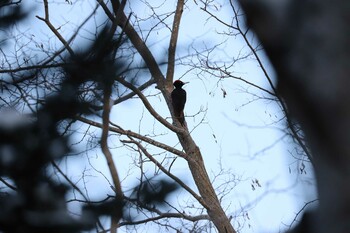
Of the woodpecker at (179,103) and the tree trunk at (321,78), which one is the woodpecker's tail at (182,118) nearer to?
the woodpecker at (179,103)

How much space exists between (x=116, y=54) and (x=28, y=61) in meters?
0.73

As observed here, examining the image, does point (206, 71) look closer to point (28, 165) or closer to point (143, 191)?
point (143, 191)

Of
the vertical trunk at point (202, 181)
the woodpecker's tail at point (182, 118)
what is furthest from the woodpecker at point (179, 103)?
the vertical trunk at point (202, 181)

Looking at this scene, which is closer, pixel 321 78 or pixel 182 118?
pixel 321 78

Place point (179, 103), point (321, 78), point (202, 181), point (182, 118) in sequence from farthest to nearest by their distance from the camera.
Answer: point (179, 103)
point (182, 118)
point (202, 181)
point (321, 78)

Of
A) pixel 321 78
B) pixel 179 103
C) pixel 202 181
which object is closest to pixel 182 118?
pixel 179 103

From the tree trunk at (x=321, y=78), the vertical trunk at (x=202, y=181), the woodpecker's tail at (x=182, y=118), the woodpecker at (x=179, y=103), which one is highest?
the woodpecker at (x=179, y=103)

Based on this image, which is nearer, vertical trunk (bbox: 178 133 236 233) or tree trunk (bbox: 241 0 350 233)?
tree trunk (bbox: 241 0 350 233)

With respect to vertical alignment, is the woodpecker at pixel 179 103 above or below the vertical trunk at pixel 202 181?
above

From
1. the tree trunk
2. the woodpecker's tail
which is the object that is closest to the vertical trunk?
the woodpecker's tail

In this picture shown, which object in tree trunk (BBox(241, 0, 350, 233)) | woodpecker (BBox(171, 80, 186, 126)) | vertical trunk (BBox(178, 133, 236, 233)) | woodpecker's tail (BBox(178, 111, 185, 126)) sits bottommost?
tree trunk (BBox(241, 0, 350, 233))

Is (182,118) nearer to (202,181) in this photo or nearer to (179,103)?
(179,103)

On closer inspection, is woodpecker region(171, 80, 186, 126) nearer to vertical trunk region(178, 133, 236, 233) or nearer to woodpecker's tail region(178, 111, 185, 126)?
woodpecker's tail region(178, 111, 185, 126)

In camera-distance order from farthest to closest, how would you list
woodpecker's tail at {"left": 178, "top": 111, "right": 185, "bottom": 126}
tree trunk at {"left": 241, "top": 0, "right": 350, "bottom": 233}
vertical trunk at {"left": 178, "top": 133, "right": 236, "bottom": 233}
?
woodpecker's tail at {"left": 178, "top": 111, "right": 185, "bottom": 126}, vertical trunk at {"left": 178, "top": 133, "right": 236, "bottom": 233}, tree trunk at {"left": 241, "top": 0, "right": 350, "bottom": 233}
